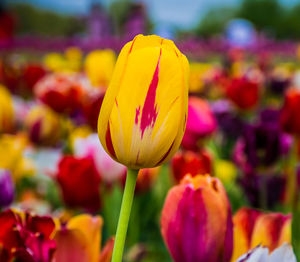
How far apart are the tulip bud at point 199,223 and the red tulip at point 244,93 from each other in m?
0.97

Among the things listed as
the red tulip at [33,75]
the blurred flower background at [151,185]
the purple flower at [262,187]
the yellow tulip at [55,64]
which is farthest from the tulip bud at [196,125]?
the yellow tulip at [55,64]

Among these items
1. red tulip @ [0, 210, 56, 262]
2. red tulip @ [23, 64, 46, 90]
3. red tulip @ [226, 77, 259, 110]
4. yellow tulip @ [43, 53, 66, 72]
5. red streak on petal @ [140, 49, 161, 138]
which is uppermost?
yellow tulip @ [43, 53, 66, 72]

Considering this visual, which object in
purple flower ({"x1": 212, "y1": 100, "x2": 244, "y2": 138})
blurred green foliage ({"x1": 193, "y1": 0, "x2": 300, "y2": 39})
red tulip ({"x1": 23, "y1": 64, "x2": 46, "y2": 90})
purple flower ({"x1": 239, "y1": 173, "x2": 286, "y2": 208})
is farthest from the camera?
blurred green foliage ({"x1": 193, "y1": 0, "x2": 300, "y2": 39})

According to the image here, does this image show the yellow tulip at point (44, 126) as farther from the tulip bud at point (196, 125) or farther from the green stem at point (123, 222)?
the green stem at point (123, 222)

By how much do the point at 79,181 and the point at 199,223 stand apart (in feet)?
1.14

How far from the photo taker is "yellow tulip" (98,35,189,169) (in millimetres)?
324

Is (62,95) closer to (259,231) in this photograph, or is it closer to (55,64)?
(259,231)

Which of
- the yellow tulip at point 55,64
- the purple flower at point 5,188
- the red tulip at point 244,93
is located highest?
the yellow tulip at point 55,64

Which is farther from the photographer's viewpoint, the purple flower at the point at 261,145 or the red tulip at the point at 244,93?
the red tulip at the point at 244,93

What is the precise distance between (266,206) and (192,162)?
Result: 0.53ft

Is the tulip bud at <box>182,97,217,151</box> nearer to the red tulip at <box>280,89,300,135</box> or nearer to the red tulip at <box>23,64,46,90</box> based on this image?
the red tulip at <box>280,89,300,135</box>

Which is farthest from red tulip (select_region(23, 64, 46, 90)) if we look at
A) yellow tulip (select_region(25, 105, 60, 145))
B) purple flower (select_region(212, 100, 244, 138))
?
purple flower (select_region(212, 100, 244, 138))

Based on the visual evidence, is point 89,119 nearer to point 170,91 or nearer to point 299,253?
point 299,253

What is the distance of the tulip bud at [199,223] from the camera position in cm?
37
